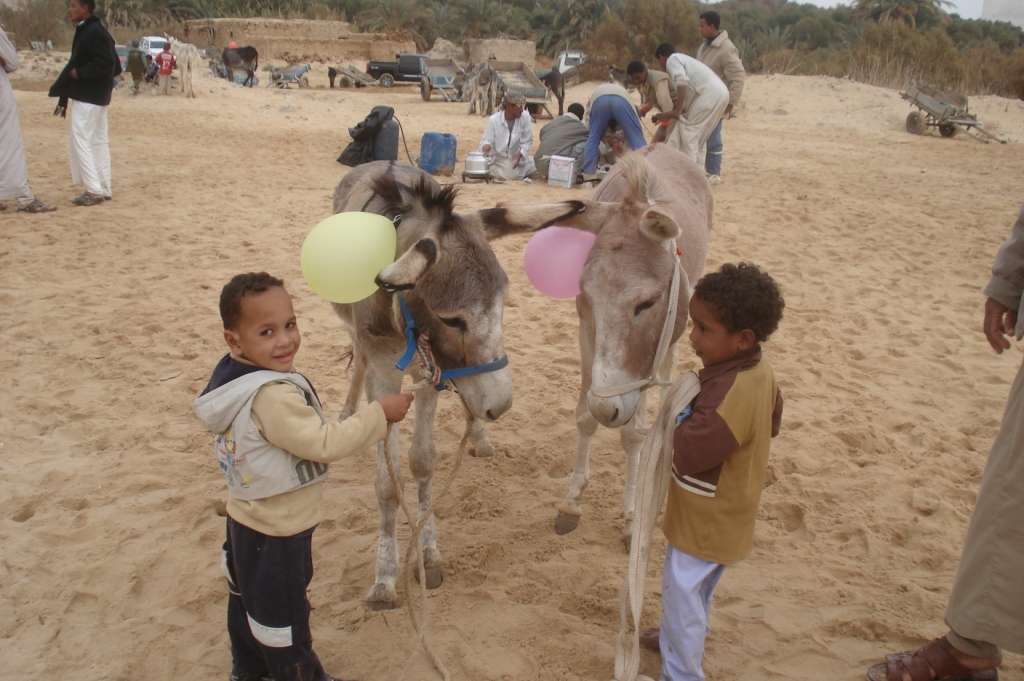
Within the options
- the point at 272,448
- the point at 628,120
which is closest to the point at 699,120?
the point at 628,120

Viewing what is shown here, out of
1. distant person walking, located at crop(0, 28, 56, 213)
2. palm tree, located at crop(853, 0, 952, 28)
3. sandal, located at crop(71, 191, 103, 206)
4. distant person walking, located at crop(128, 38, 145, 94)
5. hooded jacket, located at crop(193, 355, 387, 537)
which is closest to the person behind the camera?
hooded jacket, located at crop(193, 355, 387, 537)

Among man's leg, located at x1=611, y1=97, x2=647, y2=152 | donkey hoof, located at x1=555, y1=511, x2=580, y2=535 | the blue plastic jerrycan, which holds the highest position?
man's leg, located at x1=611, y1=97, x2=647, y2=152

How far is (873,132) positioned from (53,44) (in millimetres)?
30753

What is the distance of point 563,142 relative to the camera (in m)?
11.1

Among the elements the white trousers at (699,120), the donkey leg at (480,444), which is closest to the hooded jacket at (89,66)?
the donkey leg at (480,444)

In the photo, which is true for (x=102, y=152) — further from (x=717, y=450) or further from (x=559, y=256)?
(x=717, y=450)

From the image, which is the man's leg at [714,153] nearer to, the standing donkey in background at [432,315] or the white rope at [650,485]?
the standing donkey in background at [432,315]

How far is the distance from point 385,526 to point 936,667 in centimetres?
231

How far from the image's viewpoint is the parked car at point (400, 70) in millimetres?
27516

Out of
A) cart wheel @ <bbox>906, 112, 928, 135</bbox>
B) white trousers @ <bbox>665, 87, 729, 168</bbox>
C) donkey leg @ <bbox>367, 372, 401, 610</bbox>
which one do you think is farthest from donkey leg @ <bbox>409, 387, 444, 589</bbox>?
cart wheel @ <bbox>906, 112, 928, 135</bbox>

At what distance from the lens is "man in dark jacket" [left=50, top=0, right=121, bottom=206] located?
7.93m

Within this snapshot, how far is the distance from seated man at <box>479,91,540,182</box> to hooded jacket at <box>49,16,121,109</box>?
17.9ft

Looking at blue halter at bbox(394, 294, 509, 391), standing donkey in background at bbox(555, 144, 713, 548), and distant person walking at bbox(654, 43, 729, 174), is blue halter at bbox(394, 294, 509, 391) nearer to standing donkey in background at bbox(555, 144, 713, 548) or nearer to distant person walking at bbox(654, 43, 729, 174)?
standing donkey in background at bbox(555, 144, 713, 548)

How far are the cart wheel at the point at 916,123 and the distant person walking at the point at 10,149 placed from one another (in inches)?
747
